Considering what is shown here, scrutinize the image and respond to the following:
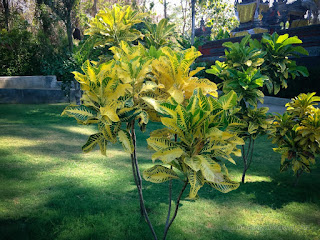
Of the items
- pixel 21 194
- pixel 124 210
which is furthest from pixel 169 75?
pixel 21 194

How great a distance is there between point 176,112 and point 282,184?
3.05 meters

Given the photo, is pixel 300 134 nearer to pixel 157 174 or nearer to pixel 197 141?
pixel 197 141

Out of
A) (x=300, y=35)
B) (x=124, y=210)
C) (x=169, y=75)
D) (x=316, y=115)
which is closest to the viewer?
(x=169, y=75)

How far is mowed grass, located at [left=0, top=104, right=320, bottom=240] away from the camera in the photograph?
7.66 feet

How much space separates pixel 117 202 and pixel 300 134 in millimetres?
2398

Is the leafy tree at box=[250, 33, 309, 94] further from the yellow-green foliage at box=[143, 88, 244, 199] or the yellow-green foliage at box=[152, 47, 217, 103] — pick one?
the yellow-green foliage at box=[143, 88, 244, 199]

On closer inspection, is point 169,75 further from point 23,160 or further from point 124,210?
point 23,160

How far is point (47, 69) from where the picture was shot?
33.2 feet

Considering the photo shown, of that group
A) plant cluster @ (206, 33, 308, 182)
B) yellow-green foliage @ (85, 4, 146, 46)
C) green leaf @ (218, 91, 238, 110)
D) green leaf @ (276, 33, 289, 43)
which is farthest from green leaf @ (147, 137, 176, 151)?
green leaf @ (276, 33, 289, 43)

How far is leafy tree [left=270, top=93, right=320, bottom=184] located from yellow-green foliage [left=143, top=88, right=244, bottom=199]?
2.16m

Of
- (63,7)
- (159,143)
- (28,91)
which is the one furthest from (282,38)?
(28,91)

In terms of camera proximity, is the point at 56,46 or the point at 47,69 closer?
the point at 47,69

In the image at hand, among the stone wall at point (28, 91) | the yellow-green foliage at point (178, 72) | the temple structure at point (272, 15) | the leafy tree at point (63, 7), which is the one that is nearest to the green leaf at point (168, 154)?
the yellow-green foliage at point (178, 72)

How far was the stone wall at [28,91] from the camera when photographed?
28.9 ft
